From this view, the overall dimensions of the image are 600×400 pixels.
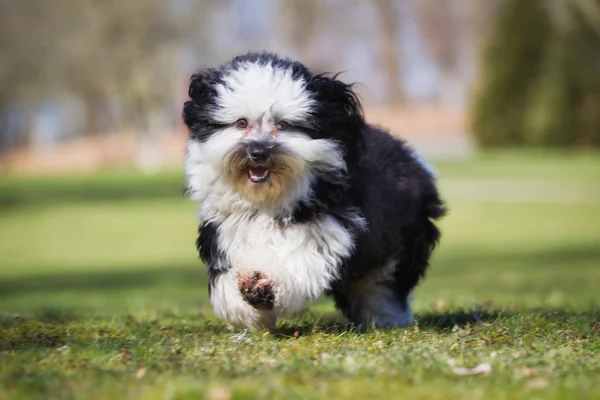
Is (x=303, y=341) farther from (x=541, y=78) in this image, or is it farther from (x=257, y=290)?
(x=541, y=78)

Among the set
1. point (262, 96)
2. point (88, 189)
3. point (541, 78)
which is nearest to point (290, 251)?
point (262, 96)

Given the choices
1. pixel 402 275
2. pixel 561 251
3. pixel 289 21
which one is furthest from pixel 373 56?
pixel 402 275

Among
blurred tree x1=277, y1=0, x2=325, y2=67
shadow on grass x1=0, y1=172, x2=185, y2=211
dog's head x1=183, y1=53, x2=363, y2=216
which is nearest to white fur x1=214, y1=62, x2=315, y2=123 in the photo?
dog's head x1=183, y1=53, x2=363, y2=216

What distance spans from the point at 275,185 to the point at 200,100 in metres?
0.80

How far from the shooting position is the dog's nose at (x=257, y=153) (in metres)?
5.86

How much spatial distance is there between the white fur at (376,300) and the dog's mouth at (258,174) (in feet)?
4.41

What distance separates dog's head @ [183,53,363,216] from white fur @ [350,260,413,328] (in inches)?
41.9

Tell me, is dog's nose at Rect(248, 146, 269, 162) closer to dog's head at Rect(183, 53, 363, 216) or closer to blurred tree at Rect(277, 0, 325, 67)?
dog's head at Rect(183, 53, 363, 216)

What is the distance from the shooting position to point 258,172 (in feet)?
19.4

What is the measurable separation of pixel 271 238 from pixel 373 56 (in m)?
58.5

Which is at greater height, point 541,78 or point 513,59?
point 513,59

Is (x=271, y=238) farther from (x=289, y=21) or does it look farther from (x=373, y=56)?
(x=373, y=56)

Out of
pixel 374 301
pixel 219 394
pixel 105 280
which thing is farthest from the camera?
pixel 105 280

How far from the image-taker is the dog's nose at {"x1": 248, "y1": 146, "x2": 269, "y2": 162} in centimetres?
586
